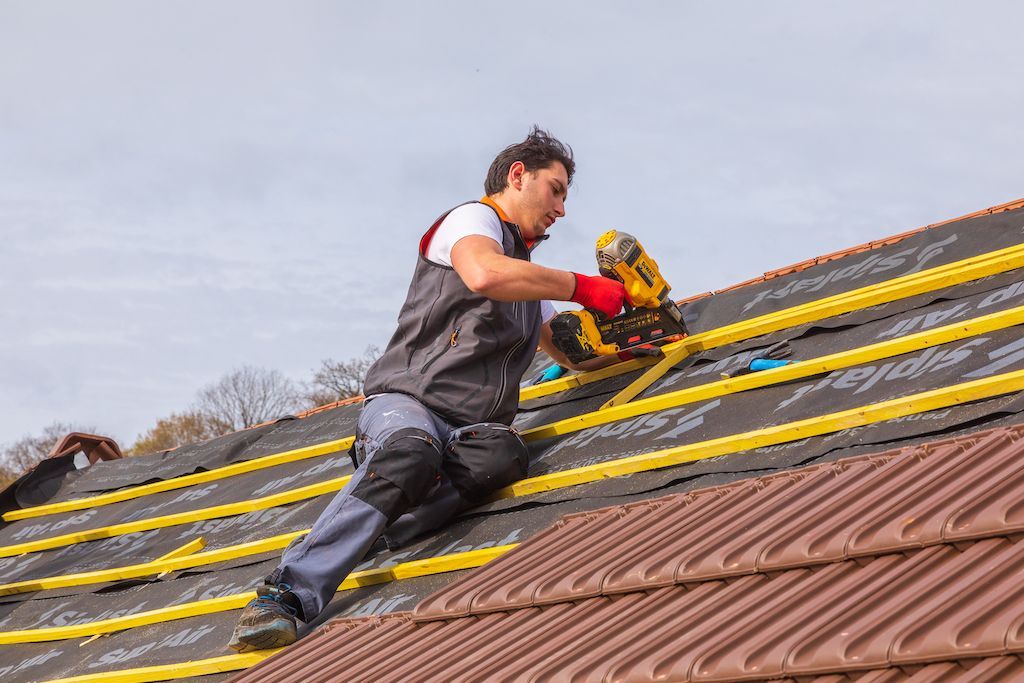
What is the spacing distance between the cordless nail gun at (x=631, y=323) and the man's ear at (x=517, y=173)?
56 centimetres

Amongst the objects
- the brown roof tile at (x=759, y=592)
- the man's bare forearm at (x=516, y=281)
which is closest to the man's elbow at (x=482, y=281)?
the man's bare forearm at (x=516, y=281)

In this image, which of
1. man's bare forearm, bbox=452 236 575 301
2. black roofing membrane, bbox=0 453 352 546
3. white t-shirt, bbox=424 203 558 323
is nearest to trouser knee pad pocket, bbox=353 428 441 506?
man's bare forearm, bbox=452 236 575 301

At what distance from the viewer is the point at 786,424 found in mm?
3525

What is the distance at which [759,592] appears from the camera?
7.72 feet

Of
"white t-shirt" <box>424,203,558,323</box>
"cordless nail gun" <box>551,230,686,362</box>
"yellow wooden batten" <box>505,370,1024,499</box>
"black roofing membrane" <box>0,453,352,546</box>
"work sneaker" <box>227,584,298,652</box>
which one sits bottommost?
"work sneaker" <box>227,584,298,652</box>

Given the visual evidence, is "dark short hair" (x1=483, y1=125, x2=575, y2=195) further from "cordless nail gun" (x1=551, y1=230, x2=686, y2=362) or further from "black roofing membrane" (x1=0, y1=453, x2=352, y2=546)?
"black roofing membrane" (x1=0, y1=453, x2=352, y2=546)

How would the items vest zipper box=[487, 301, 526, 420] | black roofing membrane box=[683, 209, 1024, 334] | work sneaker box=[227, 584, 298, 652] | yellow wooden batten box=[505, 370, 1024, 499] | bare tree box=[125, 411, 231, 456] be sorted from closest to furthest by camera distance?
1. yellow wooden batten box=[505, 370, 1024, 499]
2. work sneaker box=[227, 584, 298, 652]
3. vest zipper box=[487, 301, 526, 420]
4. black roofing membrane box=[683, 209, 1024, 334]
5. bare tree box=[125, 411, 231, 456]

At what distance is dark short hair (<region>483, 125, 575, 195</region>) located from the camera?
4703 millimetres

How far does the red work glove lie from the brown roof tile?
1.18m

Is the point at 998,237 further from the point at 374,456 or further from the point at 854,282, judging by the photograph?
the point at 374,456

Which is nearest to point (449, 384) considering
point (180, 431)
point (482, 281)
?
point (482, 281)

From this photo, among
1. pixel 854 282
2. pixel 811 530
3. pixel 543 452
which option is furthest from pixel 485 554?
pixel 854 282

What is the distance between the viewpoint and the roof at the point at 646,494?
8.84ft

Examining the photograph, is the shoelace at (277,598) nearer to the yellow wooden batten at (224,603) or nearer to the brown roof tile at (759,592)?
the brown roof tile at (759,592)
